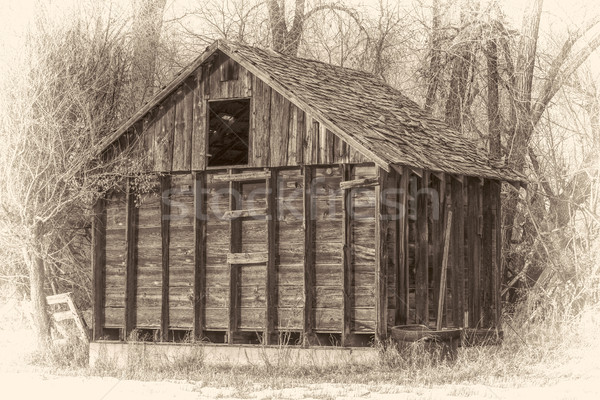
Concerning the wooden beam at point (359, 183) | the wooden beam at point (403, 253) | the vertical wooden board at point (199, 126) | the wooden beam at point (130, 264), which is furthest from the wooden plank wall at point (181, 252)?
the wooden beam at point (403, 253)

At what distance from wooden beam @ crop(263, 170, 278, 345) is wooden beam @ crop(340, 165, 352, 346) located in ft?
4.88

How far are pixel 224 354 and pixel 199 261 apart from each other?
188 cm

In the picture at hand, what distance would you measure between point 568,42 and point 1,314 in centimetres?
1665

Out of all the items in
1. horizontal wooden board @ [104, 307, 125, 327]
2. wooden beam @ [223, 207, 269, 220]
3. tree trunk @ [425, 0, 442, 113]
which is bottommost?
horizontal wooden board @ [104, 307, 125, 327]

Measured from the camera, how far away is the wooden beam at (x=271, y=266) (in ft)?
62.6

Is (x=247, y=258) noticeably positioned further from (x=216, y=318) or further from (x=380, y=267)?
(x=380, y=267)

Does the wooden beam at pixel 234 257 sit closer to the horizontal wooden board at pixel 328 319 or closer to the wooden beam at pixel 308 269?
the wooden beam at pixel 308 269

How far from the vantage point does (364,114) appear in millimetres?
20422

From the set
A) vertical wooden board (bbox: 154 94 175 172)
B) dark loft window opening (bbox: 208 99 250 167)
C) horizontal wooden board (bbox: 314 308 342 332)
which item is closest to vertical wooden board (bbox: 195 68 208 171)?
vertical wooden board (bbox: 154 94 175 172)

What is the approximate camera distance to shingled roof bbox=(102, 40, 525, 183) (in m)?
18.6

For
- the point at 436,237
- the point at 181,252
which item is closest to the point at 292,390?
the point at 181,252

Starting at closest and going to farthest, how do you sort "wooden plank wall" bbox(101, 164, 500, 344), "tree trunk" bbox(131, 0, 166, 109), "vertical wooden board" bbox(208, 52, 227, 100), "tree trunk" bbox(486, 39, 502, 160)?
"wooden plank wall" bbox(101, 164, 500, 344), "vertical wooden board" bbox(208, 52, 227, 100), "tree trunk" bbox(486, 39, 502, 160), "tree trunk" bbox(131, 0, 166, 109)

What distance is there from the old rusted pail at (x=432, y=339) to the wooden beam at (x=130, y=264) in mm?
5803

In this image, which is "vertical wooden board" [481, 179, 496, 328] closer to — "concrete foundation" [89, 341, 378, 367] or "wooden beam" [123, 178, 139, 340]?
"concrete foundation" [89, 341, 378, 367]
